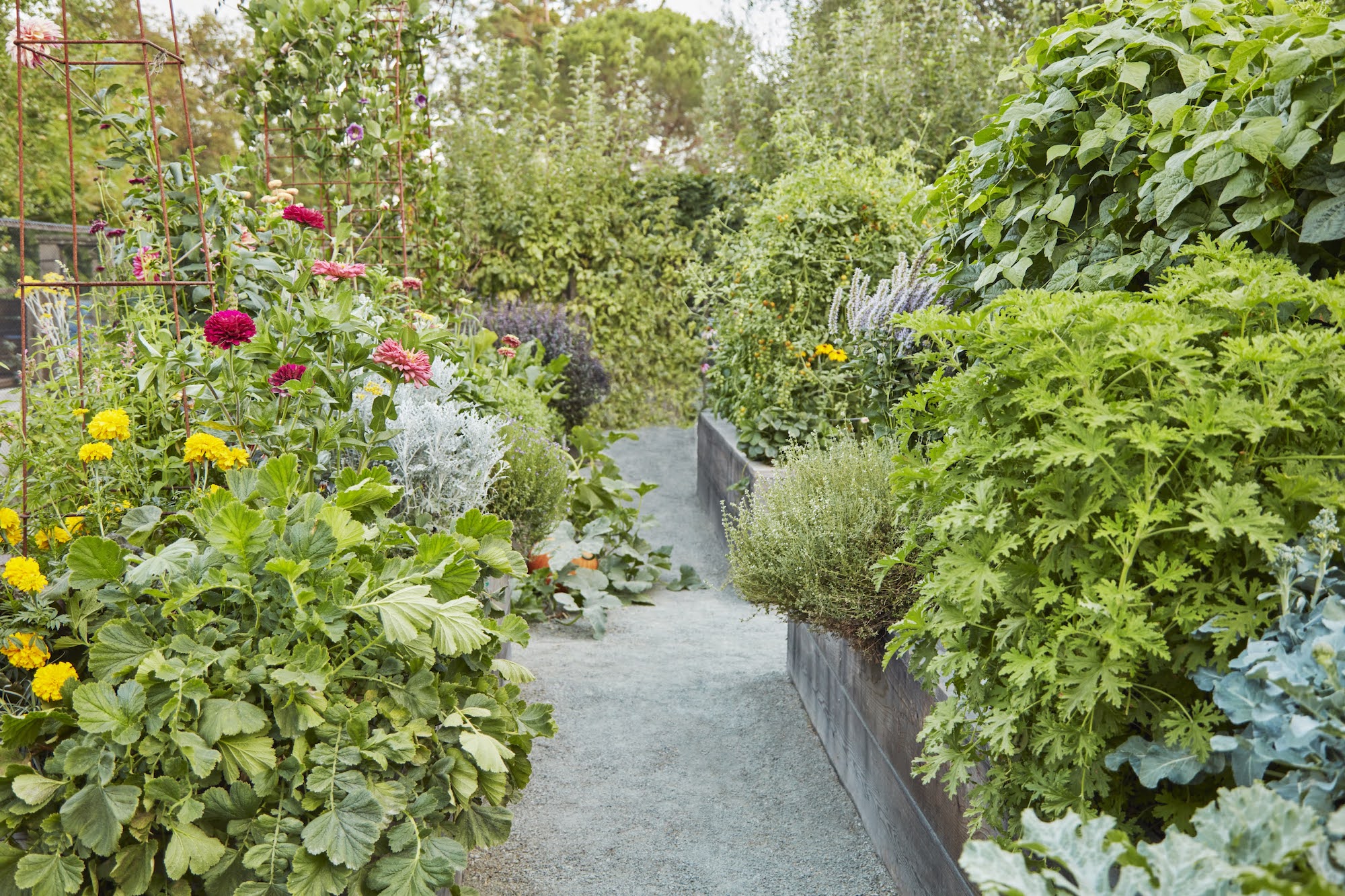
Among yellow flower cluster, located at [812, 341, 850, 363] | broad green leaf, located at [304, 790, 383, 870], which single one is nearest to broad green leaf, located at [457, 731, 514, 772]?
Result: broad green leaf, located at [304, 790, 383, 870]

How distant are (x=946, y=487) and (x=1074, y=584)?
0.96 feet

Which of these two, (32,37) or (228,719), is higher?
(32,37)

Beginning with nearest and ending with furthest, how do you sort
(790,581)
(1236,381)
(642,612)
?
(1236,381) < (790,581) < (642,612)

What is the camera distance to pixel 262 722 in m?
1.58

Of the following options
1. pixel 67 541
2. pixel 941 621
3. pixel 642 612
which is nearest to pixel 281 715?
pixel 67 541

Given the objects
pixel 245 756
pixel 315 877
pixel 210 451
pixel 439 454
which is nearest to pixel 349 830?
pixel 315 877

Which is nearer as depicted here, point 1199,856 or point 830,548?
point 1199,856

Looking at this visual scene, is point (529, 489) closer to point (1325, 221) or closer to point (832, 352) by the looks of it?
point (832, 352)

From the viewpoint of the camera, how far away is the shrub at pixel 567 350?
730 centimetres

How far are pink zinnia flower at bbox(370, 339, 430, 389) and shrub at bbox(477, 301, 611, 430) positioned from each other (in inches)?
184

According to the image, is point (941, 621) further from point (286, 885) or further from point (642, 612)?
point (642, 612)

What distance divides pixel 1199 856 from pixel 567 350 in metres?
6.73

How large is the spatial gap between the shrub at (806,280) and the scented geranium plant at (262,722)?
3.04m

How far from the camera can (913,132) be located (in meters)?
8.17
